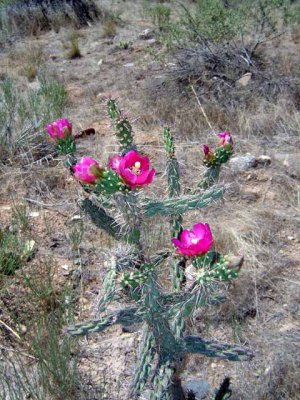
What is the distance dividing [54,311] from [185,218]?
1289 millimetres

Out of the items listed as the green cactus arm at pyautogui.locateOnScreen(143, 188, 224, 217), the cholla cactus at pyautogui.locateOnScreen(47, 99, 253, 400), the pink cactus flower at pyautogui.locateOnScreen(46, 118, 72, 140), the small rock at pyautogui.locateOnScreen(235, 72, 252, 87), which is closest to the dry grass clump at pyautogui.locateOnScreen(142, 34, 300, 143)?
the small rock at pyautogui.locateOnScreen(235, 72, 252, 87)

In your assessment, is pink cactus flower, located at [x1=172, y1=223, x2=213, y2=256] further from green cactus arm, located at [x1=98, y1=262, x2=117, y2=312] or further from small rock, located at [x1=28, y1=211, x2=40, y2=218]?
small rock, located at [x1=28, y1=211, x2=40, y2=218]

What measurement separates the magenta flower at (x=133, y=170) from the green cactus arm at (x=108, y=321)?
1.68 ft

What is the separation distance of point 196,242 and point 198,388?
0.97m

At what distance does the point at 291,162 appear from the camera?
4.39m

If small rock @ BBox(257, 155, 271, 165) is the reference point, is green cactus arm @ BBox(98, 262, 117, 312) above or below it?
above

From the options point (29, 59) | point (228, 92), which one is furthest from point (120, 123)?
point (29, 59)

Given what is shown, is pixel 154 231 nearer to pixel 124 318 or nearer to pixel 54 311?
pixel 54 311

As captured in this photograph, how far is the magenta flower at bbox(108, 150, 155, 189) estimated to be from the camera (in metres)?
1.75

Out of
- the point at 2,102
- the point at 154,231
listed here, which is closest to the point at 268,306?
the point at 154,231

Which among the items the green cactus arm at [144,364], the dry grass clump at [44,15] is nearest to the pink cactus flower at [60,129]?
the green cactus arm at [144,364]

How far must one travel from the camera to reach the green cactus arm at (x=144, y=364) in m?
1.91

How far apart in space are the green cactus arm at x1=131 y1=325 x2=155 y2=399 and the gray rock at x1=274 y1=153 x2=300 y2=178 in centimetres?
261

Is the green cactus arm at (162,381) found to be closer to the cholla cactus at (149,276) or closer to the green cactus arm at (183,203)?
the cholla cactus at (149,276)
